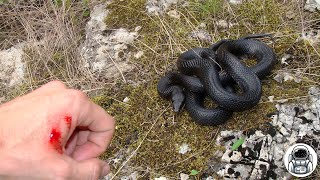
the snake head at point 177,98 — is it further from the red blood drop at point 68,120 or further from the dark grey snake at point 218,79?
the red blood drop at point 68,120

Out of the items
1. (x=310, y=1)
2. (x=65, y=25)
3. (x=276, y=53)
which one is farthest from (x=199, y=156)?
(x=65, y=25)

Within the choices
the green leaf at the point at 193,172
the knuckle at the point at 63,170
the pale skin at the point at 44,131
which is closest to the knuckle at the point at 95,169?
the pale skin at the point at 44,131

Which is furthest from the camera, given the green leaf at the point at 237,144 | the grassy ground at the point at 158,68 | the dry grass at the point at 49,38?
the dry grass at the point at 49,38

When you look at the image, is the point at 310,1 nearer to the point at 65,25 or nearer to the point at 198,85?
the point at 198,85

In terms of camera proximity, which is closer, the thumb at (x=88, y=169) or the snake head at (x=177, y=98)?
the thumb at (x=88, y=169)

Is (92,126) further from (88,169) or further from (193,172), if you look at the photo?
(193,172)

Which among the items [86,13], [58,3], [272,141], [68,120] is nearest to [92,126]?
[68,120]
